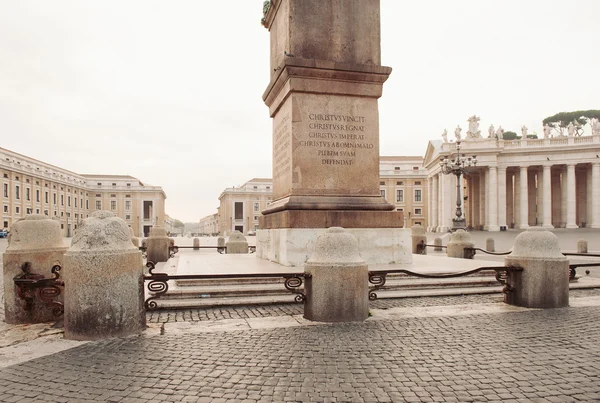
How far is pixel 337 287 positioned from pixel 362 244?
4186 millimetres

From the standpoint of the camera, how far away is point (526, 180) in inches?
2741

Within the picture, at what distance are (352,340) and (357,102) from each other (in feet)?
22.1

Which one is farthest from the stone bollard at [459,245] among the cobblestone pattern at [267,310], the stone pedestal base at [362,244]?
the cobblestone pattern at [267,310]

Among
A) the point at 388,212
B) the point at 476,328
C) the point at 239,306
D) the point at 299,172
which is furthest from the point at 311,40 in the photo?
the point at 476,328

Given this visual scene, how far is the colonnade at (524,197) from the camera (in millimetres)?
67062

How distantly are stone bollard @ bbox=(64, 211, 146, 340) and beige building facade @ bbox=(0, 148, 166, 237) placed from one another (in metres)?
66.6

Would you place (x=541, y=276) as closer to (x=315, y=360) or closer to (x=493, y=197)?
(x=315, y=360)

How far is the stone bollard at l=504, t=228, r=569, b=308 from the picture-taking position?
7.14m

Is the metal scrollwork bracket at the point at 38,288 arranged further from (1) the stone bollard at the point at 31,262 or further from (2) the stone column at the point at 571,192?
(2) the stone column at the point at 571,192

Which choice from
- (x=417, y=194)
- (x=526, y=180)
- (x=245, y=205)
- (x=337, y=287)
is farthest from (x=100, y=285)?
(x=245, y=205)

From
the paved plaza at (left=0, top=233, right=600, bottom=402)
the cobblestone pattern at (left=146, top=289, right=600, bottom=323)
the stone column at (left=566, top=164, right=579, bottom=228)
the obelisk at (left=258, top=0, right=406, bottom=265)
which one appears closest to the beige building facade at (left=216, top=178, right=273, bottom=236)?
the stone column at (left=566, top=164, right=579, bottom=228)

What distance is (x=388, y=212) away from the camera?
10328 mm

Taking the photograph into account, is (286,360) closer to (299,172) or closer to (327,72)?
(299,172)

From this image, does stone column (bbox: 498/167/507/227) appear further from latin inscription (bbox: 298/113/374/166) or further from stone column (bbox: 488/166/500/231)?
latin inscription (bbox: 298/113/374/166)
